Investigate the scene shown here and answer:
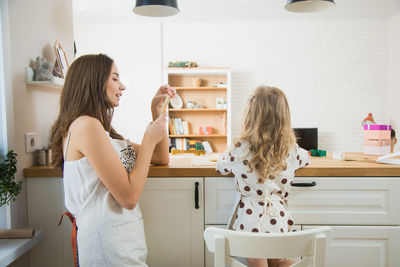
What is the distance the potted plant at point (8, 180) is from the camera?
147 centimetres

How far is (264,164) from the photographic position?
146 cm

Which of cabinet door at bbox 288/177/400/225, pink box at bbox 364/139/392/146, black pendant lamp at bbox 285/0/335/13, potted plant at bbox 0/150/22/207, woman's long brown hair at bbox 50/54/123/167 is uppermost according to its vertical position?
black pendant lamp at bbox 285/0/335/13

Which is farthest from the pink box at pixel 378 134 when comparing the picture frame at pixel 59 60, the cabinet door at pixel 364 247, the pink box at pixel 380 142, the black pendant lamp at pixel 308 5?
the picture frame at pixel 59 60

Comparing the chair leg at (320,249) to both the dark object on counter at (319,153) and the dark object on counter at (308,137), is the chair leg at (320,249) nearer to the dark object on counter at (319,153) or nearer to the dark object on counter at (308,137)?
the dark object on counter at (319,153)

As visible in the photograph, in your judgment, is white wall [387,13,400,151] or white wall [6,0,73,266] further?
white wall [387,13,400,151]

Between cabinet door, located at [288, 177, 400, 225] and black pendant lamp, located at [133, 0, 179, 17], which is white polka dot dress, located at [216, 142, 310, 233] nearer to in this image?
cabinet door, located at [288, 177, 400, 225]

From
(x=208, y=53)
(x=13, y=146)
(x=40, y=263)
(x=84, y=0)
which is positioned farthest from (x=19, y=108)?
(x=208, y=53)

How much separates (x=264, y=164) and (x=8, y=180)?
117cm

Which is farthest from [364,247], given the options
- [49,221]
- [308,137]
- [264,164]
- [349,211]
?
[308,137]

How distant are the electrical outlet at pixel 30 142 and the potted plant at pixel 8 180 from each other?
19cm

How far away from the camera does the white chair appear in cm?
101

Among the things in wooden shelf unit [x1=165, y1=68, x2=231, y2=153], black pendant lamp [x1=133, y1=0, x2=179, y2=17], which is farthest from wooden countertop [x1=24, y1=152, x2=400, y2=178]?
wooden shelf unit [x1=165, y1=68, x2=231, y2=153]

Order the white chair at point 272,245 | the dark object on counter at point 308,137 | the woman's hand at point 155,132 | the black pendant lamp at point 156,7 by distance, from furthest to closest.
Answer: the dark object on counter at point 308,137, the black pendant lamp at point 156,7, the woman's hand at point 155,132, the white chair at point 272,245

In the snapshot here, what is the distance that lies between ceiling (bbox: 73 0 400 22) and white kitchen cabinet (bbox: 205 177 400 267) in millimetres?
3582
